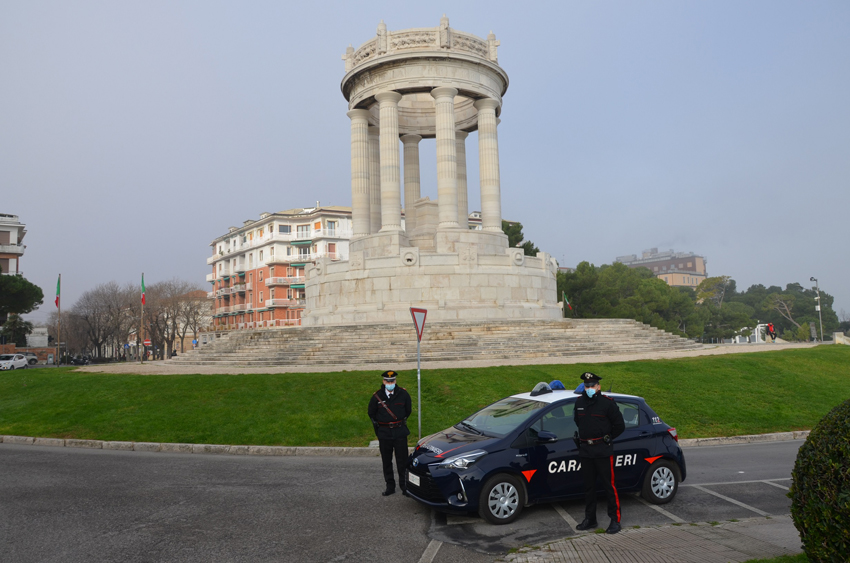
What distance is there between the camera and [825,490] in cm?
454

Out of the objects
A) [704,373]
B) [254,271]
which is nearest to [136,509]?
[704,373]

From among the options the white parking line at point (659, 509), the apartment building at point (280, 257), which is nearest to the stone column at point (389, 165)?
the white parking line at point (659, 509)

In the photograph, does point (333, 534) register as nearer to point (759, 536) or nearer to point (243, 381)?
point (759, 536)

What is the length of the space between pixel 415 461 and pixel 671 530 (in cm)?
322

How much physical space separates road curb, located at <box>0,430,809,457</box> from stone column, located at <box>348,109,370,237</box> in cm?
2548

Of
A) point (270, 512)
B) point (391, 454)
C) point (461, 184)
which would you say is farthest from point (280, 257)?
point (270, 512)

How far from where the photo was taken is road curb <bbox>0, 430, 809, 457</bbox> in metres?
12.9

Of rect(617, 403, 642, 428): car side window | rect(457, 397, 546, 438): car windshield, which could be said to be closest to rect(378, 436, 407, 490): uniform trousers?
rect(457, 397, 546, 438): car windshield

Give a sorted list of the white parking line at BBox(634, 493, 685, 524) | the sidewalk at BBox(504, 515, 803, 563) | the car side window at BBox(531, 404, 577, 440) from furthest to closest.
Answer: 1. the car side window at BBox(531, 404, 577, 440)
2. the white parking line at BBox(634, 493, 685, 524)
3. the sidewalk at BBox(504, 515, 803, 563)

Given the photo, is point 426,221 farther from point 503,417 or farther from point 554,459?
point 554,459

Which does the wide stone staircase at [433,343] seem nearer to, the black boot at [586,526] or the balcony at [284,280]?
the black boot at [586,526]

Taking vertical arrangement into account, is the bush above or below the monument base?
below

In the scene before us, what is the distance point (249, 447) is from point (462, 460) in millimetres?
6935

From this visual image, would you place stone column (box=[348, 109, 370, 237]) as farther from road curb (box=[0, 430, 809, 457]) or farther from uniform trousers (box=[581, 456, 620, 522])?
uniform trousers (box=[581, 456, 620, 522])
